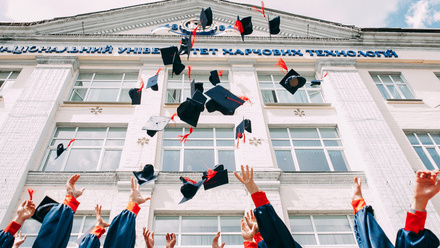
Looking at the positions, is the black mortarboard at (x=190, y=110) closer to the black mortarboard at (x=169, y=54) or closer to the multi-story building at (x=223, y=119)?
the multi-story building at (x=223, y=119)

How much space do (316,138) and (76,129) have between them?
7.54 meters

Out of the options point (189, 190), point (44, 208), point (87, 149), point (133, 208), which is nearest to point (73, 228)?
point (44, 208)

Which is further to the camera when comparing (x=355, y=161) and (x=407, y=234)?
(x=355, y=161)

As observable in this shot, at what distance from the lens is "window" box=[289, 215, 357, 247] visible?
23.3ft

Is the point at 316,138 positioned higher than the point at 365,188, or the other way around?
the point at 316,138

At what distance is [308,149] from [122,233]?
23.0 ft

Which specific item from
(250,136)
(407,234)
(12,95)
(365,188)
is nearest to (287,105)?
(250,136)

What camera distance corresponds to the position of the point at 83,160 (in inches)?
340

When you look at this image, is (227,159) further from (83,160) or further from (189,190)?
(83,160)

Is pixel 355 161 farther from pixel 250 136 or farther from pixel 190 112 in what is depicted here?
pixel 190 112

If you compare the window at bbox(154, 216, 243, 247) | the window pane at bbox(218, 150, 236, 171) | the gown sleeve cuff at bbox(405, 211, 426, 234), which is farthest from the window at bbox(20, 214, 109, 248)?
the gown sleeve cuff at bbox(405, 211, 426, 234)

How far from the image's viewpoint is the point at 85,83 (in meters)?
11.4

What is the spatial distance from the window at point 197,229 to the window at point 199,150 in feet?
4.92

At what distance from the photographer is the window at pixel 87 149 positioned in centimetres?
845
